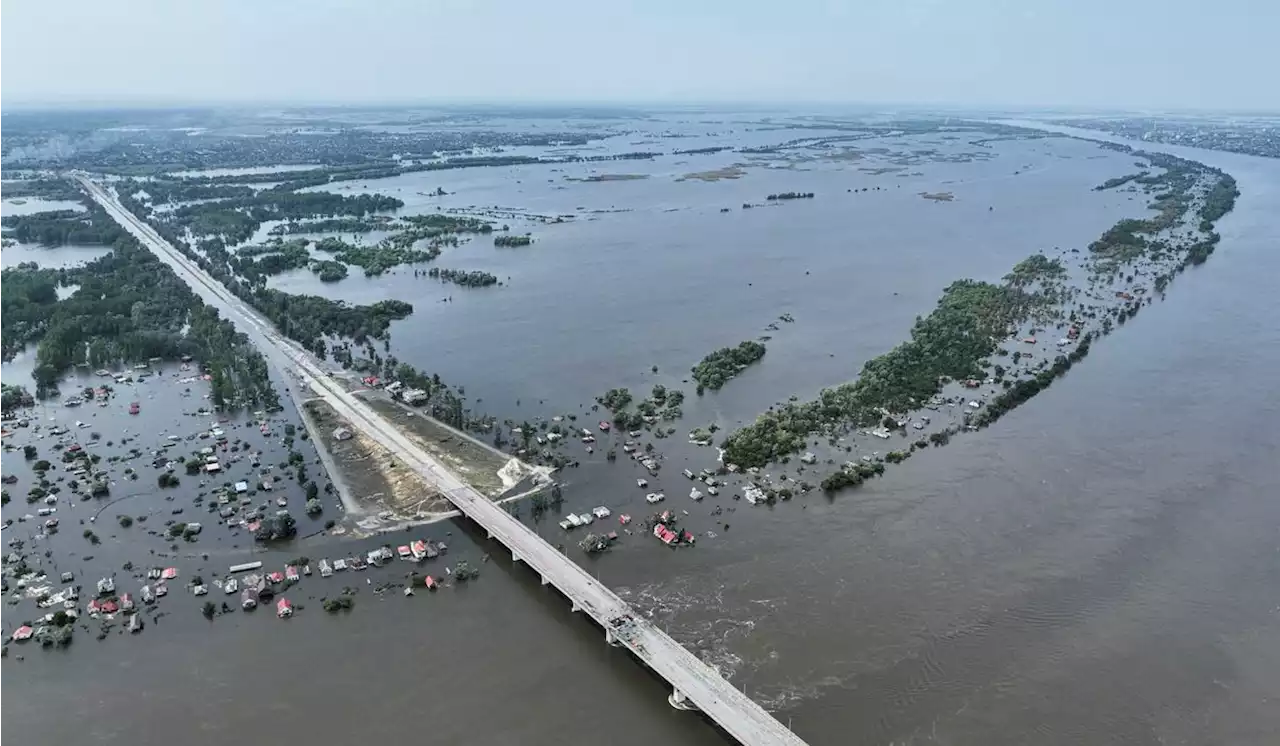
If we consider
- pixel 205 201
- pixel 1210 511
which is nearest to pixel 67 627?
pixel 1210 511

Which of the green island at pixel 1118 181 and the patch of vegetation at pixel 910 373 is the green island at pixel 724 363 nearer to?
the patch of vegetation at pixel 910 373

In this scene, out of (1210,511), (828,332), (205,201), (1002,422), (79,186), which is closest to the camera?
(1210,511)

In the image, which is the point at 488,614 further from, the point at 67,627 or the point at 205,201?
the point at 205,201

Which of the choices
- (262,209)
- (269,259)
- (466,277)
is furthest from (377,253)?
(262,209)

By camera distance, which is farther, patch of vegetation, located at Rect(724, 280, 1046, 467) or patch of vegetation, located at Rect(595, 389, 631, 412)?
patch of vegetation, located at Rect(595, 389, 631, 412)

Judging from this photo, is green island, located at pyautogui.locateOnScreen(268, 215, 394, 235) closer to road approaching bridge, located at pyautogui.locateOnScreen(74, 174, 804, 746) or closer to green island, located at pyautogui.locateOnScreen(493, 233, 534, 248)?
green island, located at pyautogui.locateOnScreen(493, 233, 534, 248)

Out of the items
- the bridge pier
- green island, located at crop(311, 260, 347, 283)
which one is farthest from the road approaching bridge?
green island, located at crop(311, 260, 347, 283)

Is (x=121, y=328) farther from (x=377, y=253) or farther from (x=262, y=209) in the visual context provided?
(x=262, y=209)
